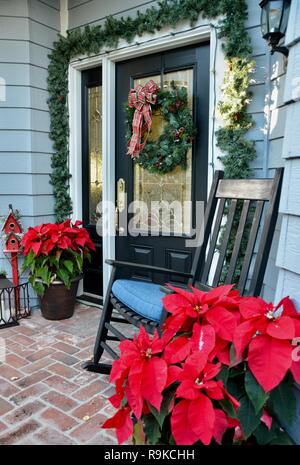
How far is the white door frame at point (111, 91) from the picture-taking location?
7.73 ft

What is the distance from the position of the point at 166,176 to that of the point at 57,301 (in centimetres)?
136

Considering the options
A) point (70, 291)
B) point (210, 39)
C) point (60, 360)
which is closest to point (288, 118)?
point (210, 39)

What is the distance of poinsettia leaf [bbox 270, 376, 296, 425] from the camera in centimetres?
84

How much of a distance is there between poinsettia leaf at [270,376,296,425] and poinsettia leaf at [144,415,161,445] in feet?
0.95

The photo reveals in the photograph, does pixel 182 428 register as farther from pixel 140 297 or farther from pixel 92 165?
pixel 92 165

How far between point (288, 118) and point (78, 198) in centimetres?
248

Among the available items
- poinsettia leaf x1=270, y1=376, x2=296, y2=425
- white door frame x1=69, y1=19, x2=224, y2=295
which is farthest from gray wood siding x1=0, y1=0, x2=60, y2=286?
poinsettia leaf x1=270, y1=376, x2=296, y2=425

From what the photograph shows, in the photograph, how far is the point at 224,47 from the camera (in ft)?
7.37

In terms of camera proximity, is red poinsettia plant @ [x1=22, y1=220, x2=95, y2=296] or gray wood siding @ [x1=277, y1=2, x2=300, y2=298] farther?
red poinsettia plant @ [x1=22, y1=220, x2=95, y2=296]

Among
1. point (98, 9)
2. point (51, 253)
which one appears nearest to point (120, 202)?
point (51, 253)

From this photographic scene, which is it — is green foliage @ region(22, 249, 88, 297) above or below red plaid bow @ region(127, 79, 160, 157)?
below

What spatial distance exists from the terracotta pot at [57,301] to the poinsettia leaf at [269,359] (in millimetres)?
2258

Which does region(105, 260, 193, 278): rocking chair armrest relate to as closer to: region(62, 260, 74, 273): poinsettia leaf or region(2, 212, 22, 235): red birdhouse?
region(62, 260, 74, 273): poinsettia leaf

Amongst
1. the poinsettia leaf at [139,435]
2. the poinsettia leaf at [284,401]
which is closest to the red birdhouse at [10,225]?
the poinsettia leaf at [139,435]
